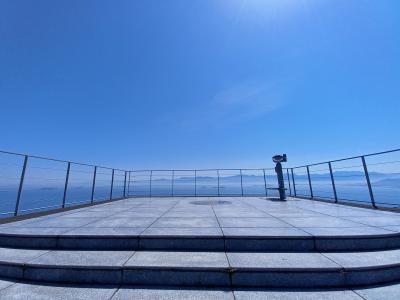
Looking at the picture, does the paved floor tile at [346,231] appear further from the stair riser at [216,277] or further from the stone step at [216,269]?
the stair riser at [216,277]

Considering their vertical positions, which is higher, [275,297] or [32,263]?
[32,263]

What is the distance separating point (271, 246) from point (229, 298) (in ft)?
3.16

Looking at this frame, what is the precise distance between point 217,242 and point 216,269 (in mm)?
535

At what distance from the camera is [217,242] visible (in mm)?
2596

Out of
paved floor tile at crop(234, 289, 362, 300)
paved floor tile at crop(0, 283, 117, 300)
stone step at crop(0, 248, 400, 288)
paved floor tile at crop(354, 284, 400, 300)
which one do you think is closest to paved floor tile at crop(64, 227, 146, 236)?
stone step at crop(0, 248, 400, 288)

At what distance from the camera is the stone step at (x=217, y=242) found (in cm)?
254

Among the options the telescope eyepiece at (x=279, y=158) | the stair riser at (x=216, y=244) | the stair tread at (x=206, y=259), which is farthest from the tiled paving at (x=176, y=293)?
the telescope eyepiece at (x=279, y=158)

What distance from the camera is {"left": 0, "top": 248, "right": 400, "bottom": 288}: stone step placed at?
2.03 metres

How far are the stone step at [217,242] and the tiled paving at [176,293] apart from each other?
0.58 m

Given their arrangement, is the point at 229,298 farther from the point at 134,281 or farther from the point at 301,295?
the point at 134,281

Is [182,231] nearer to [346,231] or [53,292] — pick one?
[53,292]

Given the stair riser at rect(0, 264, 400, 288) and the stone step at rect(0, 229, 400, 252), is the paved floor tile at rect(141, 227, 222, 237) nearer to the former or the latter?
the stone step at rect(0, 229, 400, 252)

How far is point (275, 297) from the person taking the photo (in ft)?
6.05

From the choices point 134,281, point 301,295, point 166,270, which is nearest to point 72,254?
point 134,281
